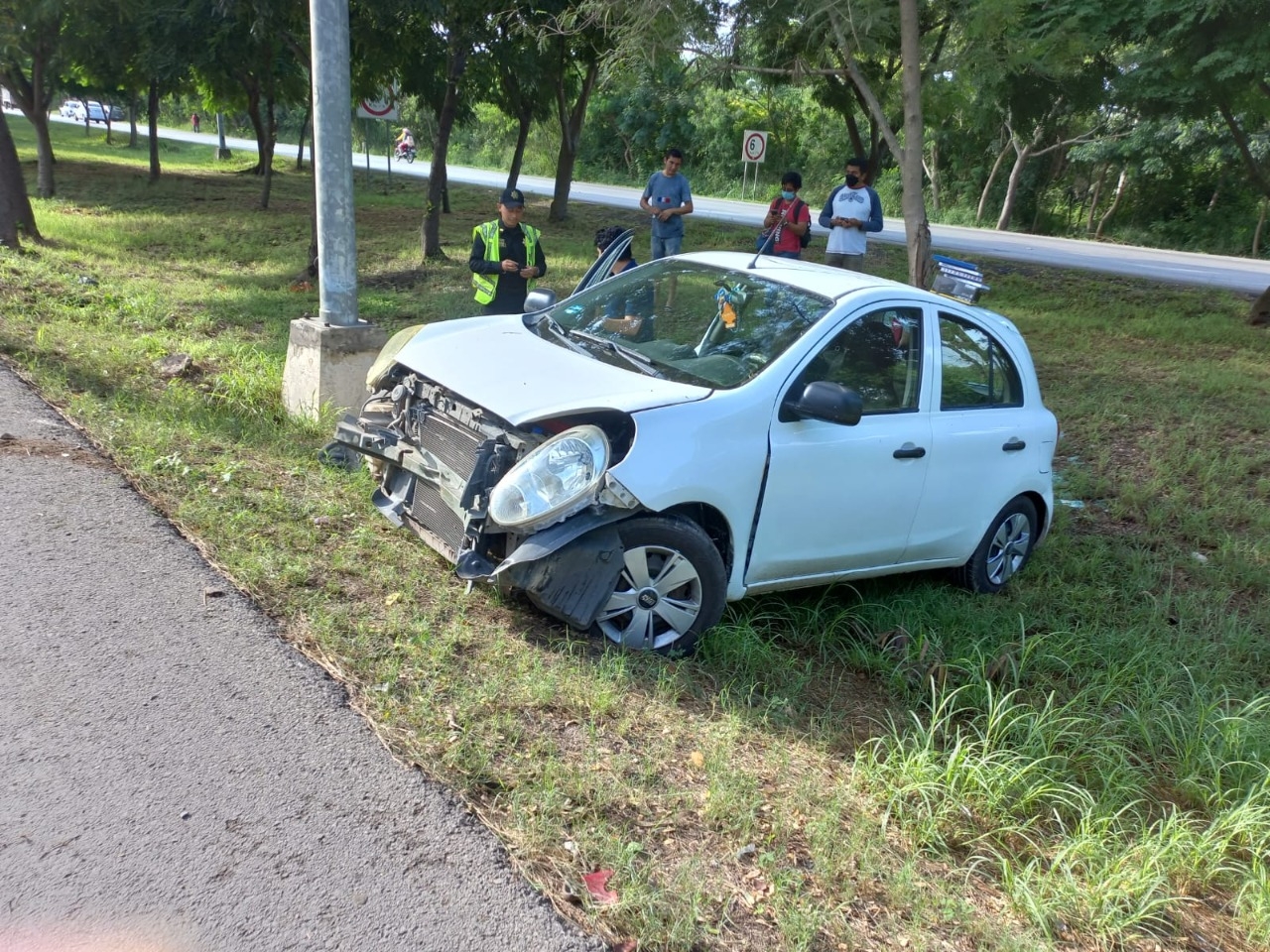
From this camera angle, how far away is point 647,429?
4035mm

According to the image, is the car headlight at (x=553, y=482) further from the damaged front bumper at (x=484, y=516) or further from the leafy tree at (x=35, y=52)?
the leafy tree at (x=35, y=52)

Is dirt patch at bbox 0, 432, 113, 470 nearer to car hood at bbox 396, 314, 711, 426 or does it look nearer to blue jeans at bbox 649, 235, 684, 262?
car hood at bbox 396, 314, 711, 426

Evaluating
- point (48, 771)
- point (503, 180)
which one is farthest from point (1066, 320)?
point (503, 180)

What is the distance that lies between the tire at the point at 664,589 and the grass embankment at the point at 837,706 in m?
0.15

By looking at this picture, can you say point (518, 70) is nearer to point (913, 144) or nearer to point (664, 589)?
point (913, 144)

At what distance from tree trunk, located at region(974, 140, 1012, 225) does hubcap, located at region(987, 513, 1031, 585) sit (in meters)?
31.9

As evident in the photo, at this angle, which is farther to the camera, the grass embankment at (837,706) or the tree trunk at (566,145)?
the tree trunk at (566,145)

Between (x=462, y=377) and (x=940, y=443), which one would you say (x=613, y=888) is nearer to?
(x=462, y=377)

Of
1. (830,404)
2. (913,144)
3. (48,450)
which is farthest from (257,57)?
(830,404)

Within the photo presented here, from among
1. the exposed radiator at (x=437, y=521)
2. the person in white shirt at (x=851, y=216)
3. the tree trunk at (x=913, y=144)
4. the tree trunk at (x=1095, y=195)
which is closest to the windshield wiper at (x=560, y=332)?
the exposed radiator at (x=437, y=521)

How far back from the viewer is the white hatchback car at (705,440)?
4.05 metres

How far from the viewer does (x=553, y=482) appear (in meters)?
4.03

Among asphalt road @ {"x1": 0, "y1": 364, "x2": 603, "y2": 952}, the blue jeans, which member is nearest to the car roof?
asphalt road @ {"x1": 0, "y1": 364, "x2": 603, "y2": 952}

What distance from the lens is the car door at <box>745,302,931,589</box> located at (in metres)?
4.45
